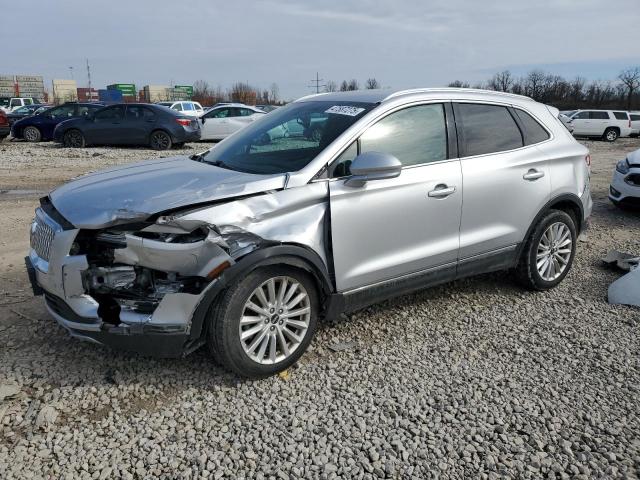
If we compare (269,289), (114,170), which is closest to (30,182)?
(114,170)

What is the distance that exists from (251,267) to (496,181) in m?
2.25

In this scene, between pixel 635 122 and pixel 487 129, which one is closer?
pixel 487 129

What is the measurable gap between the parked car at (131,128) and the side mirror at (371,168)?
13.9m

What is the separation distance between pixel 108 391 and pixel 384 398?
167 cm

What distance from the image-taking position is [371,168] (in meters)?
3.28

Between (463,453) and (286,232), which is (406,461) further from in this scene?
(286,232)

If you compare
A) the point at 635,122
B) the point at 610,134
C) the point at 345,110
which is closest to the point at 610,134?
the point at 610,134

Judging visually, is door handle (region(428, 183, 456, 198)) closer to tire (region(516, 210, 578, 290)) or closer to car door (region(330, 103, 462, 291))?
car door (region(330, 103, 462, 291))

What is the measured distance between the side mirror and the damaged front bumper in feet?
3.41

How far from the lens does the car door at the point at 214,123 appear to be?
1892cm

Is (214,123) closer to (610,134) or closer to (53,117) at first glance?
(53,117)

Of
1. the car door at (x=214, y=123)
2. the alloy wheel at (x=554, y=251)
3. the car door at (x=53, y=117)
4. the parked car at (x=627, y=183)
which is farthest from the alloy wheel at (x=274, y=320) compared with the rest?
the car door at (x=53, y=117)

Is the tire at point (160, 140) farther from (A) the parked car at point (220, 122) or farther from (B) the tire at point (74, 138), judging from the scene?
(A) the parked car at point (220, 122)

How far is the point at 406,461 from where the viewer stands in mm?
2602
